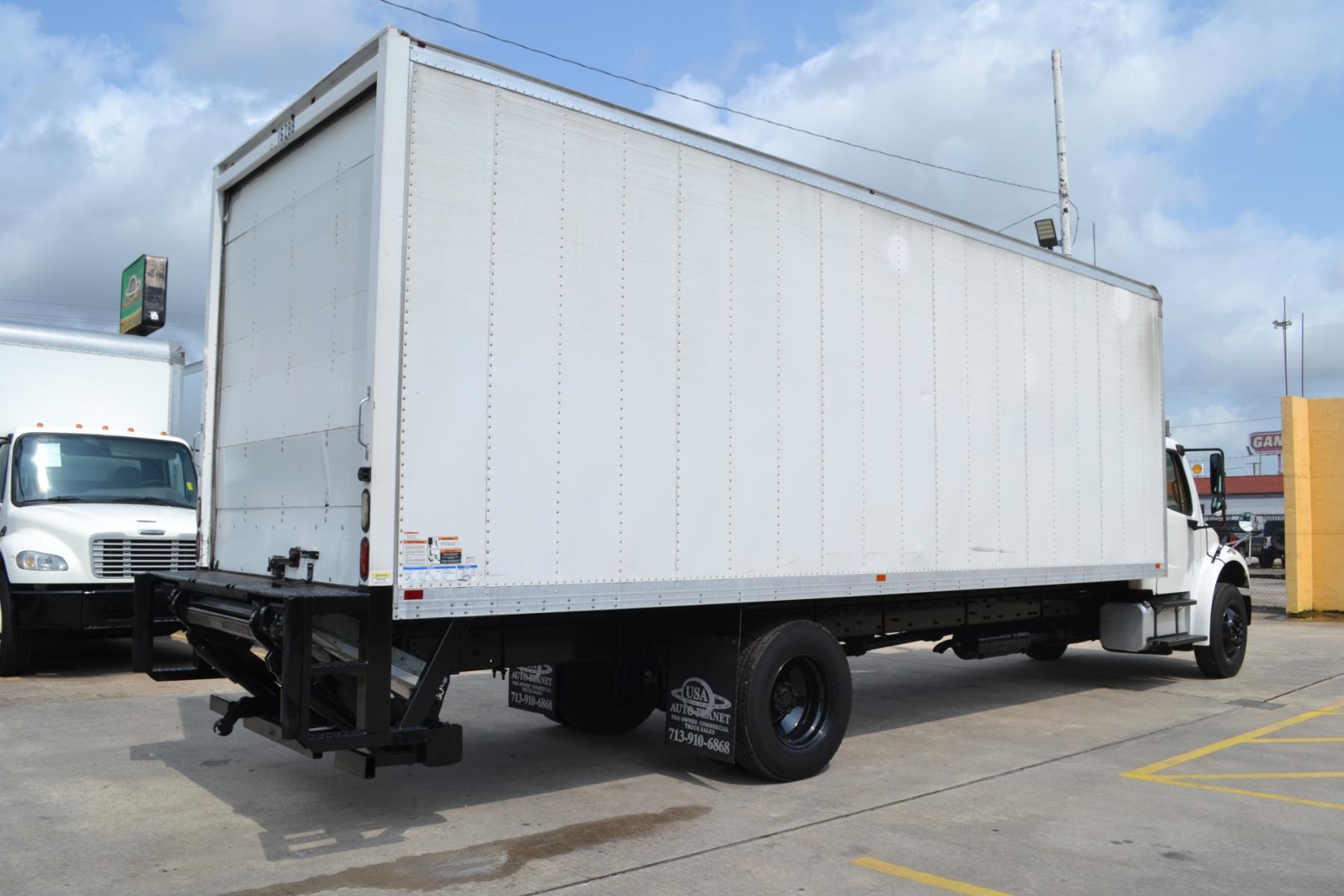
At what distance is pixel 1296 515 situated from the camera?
62.5 feet

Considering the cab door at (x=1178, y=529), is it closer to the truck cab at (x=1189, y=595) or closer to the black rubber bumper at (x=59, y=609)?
the truck cab at (x=1189, y=595)

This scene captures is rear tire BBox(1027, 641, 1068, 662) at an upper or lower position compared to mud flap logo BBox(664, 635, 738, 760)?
lower

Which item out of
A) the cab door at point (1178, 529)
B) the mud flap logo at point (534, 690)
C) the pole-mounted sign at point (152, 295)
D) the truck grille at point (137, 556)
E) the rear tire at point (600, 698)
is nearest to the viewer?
the rear tire at point (600, 698)

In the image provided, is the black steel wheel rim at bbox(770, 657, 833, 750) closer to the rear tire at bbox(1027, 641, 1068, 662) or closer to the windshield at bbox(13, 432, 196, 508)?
the rear tire at bbox(1027, 641, 1068, 662)

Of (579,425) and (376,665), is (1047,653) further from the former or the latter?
(376,665)

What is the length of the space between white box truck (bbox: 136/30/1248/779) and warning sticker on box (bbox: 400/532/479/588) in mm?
13

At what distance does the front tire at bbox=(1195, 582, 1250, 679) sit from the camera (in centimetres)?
1116

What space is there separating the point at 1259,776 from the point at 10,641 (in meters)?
10.8

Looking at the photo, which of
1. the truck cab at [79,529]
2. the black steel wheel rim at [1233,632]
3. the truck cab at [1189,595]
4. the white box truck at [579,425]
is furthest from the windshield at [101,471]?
the black steel wheel rim at [1233,632]

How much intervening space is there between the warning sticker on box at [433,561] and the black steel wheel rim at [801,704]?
8.20ft

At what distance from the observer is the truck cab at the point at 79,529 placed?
1008 centimetres

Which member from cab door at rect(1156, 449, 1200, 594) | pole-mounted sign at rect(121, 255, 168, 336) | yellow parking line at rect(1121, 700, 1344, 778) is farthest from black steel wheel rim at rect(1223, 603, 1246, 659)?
pole-mounted sign at rect(121, 255, 168, 336)

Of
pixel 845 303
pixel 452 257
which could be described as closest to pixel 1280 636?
pixel 845 303

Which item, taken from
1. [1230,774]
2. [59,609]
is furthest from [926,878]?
[59,609]
